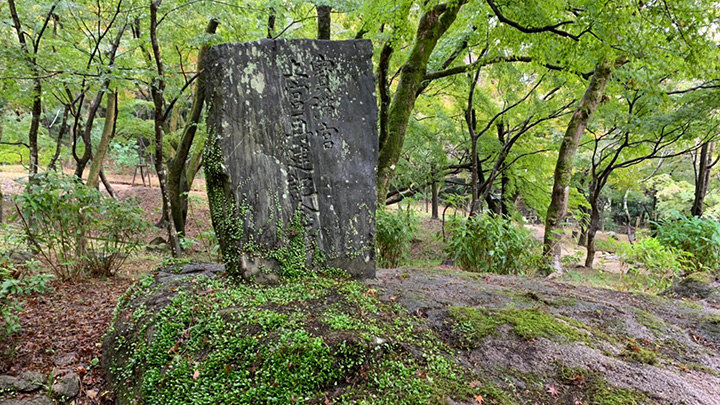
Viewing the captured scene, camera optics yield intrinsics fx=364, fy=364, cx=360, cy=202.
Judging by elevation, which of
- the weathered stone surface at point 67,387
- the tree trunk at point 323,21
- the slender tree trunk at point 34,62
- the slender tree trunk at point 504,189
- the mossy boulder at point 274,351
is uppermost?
the tree trunk at point 323,21

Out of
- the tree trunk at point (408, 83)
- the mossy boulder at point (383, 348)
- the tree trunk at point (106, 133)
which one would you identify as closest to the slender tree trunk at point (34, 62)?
the tree trunk at point (106, 133)

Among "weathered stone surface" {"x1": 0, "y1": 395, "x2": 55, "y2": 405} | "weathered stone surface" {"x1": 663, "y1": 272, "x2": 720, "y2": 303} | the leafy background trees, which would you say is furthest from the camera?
"weathered stone surface" {"x1": 663, "y1": 272, "x2": 720, "y2": 303}

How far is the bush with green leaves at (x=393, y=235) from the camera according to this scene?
19.8 feet

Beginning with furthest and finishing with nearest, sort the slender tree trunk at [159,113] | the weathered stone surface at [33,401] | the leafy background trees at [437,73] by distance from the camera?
the slender tree trunk at [159,113]
the leafy background trees at [437,73]
the weathered stone surface at [33,401]

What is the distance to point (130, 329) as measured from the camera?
2.77m

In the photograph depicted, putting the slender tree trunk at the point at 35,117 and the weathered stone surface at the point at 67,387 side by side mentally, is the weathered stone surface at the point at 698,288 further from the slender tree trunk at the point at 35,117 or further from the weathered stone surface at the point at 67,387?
the slender tree trunk at the point at 35,117

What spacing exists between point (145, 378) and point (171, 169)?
5.64 m

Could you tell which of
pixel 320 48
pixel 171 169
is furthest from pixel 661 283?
pixel 171 169

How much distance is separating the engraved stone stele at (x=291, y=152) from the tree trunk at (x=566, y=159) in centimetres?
435

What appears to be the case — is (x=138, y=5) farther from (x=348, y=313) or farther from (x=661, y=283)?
(x=661, y=283)

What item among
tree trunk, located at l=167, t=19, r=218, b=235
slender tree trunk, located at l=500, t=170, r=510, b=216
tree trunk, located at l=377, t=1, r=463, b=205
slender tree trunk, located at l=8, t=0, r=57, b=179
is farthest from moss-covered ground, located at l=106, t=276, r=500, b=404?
slender tree trunk, located at l=500, t=170, r=510, b=216

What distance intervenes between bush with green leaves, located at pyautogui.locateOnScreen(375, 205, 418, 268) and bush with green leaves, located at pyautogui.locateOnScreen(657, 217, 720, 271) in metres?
4.81

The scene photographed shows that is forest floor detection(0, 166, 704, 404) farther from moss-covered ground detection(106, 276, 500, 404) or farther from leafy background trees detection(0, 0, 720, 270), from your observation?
leafy background trees detection(0, 0, 720, 270)

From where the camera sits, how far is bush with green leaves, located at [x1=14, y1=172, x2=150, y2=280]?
4.07 m
